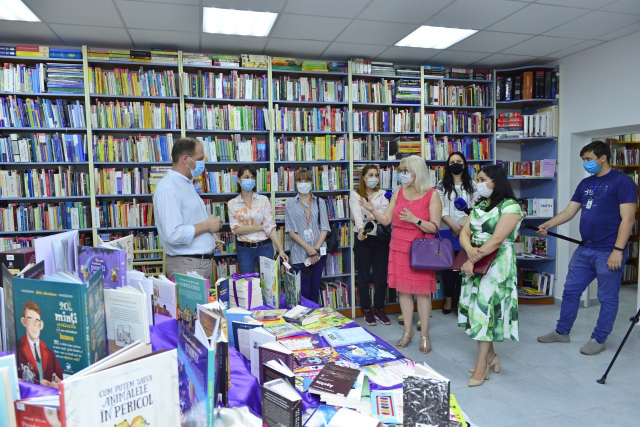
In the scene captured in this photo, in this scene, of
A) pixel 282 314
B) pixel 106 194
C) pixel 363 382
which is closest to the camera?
pixel 363 382

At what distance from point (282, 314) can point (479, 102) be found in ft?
14.2

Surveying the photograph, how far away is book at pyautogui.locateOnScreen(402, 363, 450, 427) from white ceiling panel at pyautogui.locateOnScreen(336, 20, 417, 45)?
3.44m

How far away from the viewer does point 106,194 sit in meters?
4.28

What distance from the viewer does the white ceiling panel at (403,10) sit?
3395mm

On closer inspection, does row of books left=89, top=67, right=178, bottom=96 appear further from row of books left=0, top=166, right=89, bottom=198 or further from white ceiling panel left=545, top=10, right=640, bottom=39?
white ceiling panel left=545, top=10, right=640, bottom=39

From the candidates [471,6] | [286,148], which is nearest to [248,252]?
[286,148]

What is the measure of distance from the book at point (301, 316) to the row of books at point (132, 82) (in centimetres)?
307

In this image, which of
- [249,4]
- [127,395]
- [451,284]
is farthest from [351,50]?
[127,395]

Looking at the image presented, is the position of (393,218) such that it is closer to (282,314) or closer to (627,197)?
(282,314)

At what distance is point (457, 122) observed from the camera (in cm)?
532

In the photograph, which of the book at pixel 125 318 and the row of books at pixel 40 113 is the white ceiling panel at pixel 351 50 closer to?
the row of books at pixel 40 113

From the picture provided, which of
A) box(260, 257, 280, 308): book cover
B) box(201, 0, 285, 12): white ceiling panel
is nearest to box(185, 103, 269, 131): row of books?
box(201, 0, 285, 12): white ceiling panel

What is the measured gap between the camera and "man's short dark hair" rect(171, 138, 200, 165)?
273cm

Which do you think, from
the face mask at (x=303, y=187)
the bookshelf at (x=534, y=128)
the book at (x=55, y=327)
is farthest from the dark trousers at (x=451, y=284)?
the book at (x=55, y=327)
